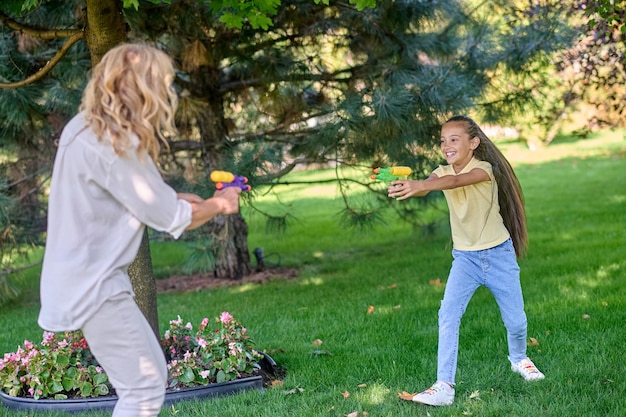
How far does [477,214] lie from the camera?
382cm

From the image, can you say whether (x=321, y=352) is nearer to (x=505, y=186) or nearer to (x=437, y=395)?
(x=437, y=395)

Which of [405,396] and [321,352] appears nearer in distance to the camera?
[405,396]

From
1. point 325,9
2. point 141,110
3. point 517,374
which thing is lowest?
point 517,374

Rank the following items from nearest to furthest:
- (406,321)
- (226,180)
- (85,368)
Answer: (226,180) → (85,368) → (406,321)

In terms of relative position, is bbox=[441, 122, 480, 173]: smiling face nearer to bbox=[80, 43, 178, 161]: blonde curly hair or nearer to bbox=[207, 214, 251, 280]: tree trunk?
bbox=[80, 43, 178, 161]: blonde curly hair

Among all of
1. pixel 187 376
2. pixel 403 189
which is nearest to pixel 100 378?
pixel 187 376

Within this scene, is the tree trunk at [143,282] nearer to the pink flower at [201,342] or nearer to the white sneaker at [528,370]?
the pink flower at [201,342]

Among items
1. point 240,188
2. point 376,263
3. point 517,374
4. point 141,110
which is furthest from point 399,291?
point 141,110

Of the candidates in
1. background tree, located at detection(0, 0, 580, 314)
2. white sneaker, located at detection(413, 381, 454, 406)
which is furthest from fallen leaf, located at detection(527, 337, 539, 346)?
background tree, located at detection(0, 0, 580, 314)

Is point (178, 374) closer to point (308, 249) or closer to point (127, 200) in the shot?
point (127, 200)

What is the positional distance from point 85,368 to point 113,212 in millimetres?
1791

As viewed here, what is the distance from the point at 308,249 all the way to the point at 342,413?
5.99m

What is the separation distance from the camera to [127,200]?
2.44 meters

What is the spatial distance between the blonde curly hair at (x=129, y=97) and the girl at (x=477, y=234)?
167 centimetres
